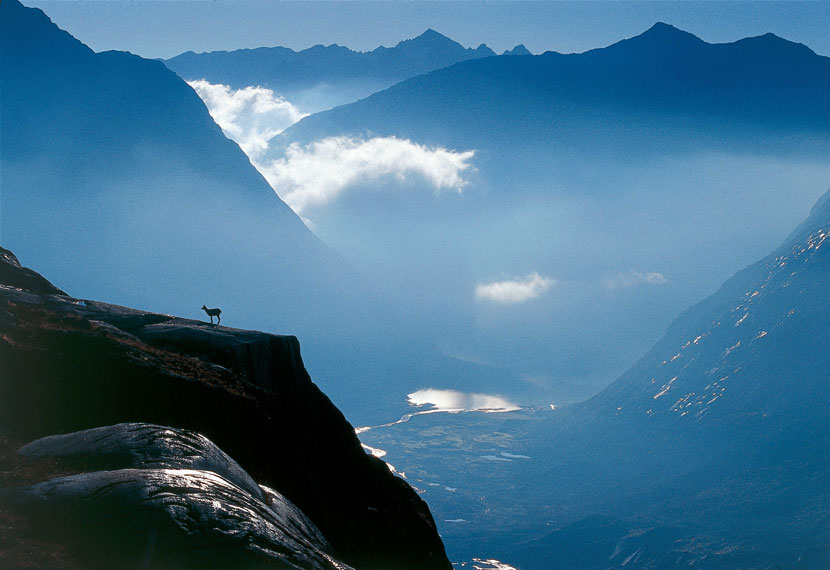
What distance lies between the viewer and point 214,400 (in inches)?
1513

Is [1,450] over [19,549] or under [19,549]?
over

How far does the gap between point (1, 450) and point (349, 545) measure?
74.8 ft

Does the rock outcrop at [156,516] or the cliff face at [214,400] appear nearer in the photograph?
the rock outcrop at [156,516]

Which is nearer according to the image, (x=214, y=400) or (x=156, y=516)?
(x=156, y=516)

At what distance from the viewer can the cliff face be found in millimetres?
34406

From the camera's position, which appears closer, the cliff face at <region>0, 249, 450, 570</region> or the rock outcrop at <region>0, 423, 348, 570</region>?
the rock outcrop at <region>0, 423, 348, 570</region>

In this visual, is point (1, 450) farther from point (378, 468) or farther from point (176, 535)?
point (378, 468)

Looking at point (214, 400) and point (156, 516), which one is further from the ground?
point (214, 400)

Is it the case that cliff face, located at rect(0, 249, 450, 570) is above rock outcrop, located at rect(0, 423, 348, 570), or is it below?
above

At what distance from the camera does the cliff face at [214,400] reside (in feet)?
113

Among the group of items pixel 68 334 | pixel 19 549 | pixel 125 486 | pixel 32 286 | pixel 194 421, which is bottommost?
pixel 19 549

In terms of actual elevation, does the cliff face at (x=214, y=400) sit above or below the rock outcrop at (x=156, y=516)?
above

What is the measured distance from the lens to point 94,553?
19.4 meters

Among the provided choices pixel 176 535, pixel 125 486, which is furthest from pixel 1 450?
pixel 176 535
